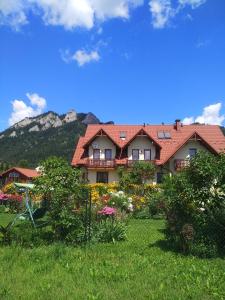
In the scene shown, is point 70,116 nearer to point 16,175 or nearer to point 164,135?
point 16,175

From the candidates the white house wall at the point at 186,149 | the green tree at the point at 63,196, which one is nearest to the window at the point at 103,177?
the white house wall at the point at 186,149

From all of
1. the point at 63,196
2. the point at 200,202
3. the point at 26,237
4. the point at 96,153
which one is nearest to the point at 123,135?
the point at 96,153

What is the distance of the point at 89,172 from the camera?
48.4m

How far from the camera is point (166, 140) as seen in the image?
4959cm

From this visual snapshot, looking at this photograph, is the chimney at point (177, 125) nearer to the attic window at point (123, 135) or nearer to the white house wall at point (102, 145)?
the attic window at point (123, 135)

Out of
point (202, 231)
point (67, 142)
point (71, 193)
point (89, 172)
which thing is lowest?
point (202, 231)

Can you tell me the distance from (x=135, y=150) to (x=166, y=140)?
4092mm

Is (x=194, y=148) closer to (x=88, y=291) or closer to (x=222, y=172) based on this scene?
(x=222, y=172)

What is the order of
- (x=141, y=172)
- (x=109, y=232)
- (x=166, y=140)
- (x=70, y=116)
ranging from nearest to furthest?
(x=109, y=232) → (x=141, y=172) → (x=166, y=140) → (x=70, y=116)

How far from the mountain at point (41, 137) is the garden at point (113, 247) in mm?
80091

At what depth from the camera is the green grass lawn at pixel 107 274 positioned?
8391mm

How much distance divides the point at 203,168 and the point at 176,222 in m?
1.71

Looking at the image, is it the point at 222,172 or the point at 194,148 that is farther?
the point at 194,148

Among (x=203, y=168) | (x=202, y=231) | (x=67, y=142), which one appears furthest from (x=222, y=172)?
(x=67, y=142)
